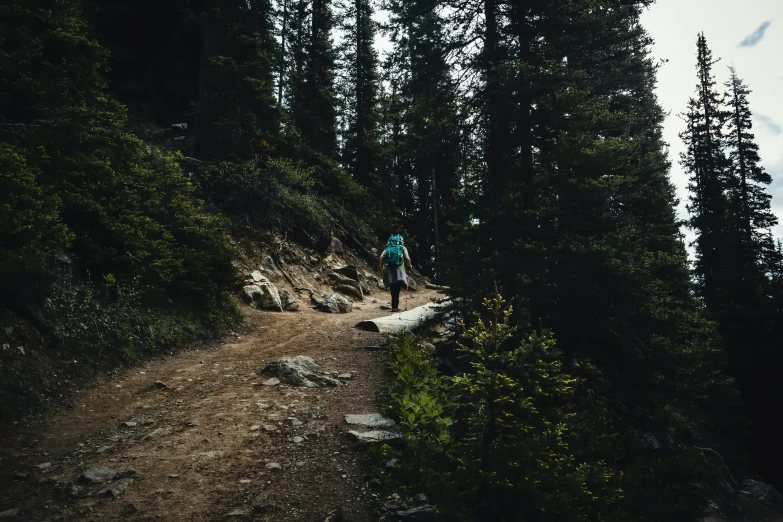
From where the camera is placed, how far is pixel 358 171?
101 feet

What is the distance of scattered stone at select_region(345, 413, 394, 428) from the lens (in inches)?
229

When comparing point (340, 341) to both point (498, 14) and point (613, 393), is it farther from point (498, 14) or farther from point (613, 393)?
point (498, 14)

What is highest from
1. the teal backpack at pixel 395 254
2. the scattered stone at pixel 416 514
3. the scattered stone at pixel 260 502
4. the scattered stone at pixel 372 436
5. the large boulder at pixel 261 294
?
the teal backpack at pixel 395 254

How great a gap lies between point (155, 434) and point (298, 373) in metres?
2.59

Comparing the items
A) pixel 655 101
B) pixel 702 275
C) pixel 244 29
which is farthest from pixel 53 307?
pixel 702 275

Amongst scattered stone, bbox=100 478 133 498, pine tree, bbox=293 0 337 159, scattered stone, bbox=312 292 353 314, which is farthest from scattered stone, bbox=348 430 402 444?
pine tree, bbox=293 0 337 159

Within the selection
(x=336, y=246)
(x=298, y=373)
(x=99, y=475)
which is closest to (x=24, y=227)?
(x=99, y=475)

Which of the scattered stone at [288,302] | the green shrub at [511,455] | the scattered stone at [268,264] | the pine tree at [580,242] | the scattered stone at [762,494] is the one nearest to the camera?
the green shrub at [511,455]

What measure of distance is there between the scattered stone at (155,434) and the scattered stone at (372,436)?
2370 millimetres

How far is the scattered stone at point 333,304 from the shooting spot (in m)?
14.7

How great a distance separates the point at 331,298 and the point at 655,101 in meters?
24.8

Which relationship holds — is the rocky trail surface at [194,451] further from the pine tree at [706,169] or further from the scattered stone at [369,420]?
the pine tree at [706,169]

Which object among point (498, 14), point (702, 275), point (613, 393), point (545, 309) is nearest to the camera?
point (613, 393)

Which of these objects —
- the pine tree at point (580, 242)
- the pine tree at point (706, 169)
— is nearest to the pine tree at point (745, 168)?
the pine tree at point (706, 169)
